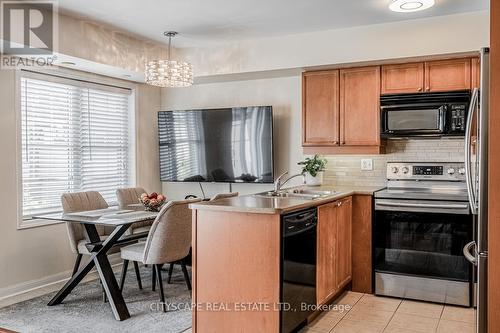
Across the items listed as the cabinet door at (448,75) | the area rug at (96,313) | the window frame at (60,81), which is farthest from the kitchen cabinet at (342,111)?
the window frame at (60,81)

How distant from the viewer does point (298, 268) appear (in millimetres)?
3055

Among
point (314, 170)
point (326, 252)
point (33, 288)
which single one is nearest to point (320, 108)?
point (314, 170)

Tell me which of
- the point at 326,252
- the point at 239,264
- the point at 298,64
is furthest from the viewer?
the point at 298,64

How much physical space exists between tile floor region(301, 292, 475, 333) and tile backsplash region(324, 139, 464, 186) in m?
1.26

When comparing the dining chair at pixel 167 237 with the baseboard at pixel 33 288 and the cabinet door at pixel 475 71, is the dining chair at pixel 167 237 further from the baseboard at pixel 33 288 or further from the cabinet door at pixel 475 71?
the cabinet door at pixel 475 71

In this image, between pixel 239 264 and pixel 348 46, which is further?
pixel 348 46

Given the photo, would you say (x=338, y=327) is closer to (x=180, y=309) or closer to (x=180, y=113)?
(x=180, y=309)

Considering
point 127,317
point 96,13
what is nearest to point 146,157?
point 96,13

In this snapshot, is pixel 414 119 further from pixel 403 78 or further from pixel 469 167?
pixel 469 167

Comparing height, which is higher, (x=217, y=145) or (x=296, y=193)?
(x=217, y=145)

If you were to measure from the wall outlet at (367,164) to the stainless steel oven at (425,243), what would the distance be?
19.0 inches

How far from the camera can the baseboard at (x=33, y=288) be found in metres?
4.00

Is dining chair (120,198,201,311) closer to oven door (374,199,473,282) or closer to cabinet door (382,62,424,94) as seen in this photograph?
oven door (374,199,473,282)

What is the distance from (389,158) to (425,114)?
650 millimetres
